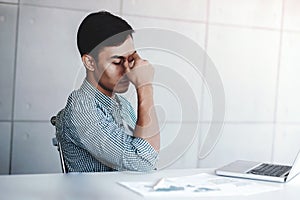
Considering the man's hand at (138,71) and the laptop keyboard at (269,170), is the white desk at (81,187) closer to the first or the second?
the laptop keyboard at (269,170)

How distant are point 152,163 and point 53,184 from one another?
1.52 feet

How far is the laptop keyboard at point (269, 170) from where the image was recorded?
206 centimetres

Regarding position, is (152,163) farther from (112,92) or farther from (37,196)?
(37,196)

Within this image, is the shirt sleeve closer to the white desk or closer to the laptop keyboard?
the white desk

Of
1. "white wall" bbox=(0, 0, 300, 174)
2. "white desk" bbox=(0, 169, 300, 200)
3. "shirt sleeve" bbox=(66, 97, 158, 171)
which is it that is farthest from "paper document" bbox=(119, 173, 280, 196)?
"white wall" bbox=(0, 0, 300, 174)

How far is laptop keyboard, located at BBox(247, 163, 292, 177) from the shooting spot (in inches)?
81.2

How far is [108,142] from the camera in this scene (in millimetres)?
1987

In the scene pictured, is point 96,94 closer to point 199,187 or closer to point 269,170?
point 199,187

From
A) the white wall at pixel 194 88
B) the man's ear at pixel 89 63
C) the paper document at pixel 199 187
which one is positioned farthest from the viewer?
the white wall at pixel 194 88

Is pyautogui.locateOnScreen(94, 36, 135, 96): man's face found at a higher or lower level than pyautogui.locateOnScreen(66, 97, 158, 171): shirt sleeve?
higher

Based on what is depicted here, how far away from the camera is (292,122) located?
430 centimetres

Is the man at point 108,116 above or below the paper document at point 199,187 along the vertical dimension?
above

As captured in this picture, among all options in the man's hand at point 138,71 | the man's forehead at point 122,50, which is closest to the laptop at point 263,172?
the man's hand at point 138,71

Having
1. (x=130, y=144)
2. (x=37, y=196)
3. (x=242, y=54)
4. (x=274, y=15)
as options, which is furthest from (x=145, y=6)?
(x=37, y=196)
